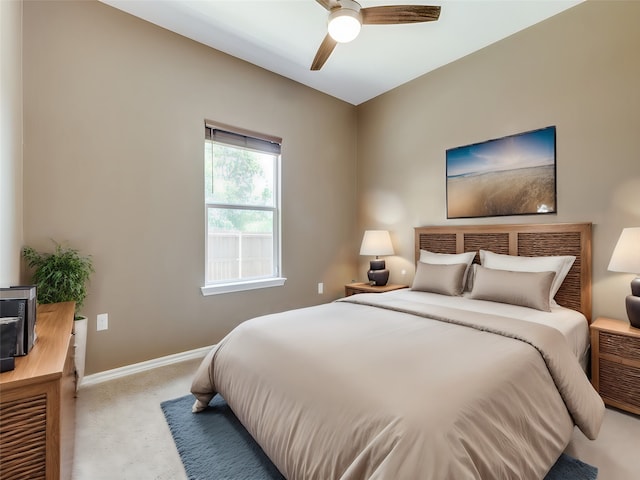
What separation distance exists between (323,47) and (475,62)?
179 cm

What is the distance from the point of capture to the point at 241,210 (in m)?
3.30

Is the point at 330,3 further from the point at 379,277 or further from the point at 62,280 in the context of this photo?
the point at 379,277

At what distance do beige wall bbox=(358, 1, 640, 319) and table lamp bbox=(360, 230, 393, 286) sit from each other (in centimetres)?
25

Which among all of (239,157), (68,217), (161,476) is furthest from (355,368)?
(239,157)

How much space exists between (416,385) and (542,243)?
2.23m

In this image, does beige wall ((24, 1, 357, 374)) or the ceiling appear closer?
beige wall ((24, 1, 357, 374))

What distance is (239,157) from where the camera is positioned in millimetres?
3283

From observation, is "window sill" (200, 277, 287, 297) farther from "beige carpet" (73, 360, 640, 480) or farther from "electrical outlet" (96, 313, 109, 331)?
"beige carpet" (73, 360, 640, 480)

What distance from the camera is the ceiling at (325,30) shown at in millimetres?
2494

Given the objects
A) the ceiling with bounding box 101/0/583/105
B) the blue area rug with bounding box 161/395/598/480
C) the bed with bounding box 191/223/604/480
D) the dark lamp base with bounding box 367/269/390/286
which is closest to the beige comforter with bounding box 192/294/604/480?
the bed with bounding box 191/223/604/480

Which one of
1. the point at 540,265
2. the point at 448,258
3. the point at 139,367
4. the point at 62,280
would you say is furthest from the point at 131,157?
the point at 540,265

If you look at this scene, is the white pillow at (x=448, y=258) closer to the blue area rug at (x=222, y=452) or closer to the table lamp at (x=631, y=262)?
the table lamp at (x=631, y=262)

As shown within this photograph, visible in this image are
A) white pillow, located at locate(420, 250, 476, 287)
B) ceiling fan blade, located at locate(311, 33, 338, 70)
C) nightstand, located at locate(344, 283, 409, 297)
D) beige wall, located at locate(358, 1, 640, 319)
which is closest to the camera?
ceiling fan blade, located at locate(311, 33, 338, 70)

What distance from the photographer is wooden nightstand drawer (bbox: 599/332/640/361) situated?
1987 millimetres
